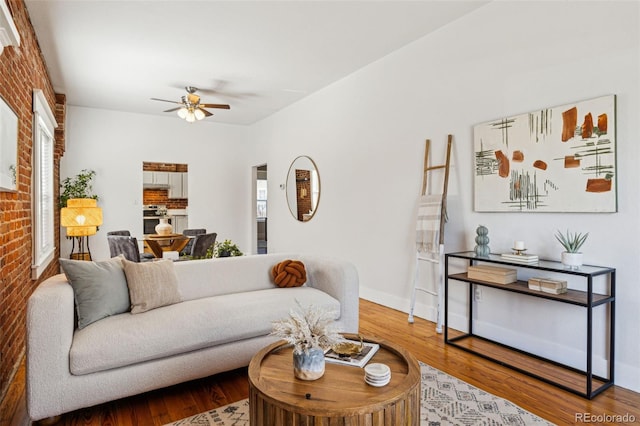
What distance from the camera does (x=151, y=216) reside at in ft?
25.6

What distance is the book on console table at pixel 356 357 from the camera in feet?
5.70

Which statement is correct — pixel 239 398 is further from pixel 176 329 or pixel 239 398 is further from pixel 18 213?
pixel 18 213

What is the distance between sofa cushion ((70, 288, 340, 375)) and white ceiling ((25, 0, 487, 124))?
249 cm

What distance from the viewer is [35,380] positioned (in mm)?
1870

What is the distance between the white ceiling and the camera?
3.32 m

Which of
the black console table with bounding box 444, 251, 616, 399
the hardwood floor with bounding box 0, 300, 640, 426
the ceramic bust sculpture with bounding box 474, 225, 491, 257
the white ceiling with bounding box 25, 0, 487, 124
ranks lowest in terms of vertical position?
the hardwood floor with bounding box 0, 300, 640, 426

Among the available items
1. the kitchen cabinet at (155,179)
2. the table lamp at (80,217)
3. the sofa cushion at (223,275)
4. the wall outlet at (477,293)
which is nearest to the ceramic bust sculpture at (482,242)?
the wall outlet at (477,293)

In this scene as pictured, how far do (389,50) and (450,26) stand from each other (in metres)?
0.76

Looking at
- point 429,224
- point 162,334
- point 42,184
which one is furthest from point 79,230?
point 429,224

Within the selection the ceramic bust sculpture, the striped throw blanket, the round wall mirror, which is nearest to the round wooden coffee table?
the ceramic bust sculpture

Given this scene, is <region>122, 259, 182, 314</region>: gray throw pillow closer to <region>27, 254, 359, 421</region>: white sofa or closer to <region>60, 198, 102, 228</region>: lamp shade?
<region>27, 254, 359, 421</region>: white sofa

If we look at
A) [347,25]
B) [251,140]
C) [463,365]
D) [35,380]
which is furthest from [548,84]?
[251,140]

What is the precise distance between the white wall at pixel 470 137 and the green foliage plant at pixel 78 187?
3.83 meters

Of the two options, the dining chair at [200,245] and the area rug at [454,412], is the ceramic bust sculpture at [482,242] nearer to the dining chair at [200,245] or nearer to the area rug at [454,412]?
the area rug at [454,412]
